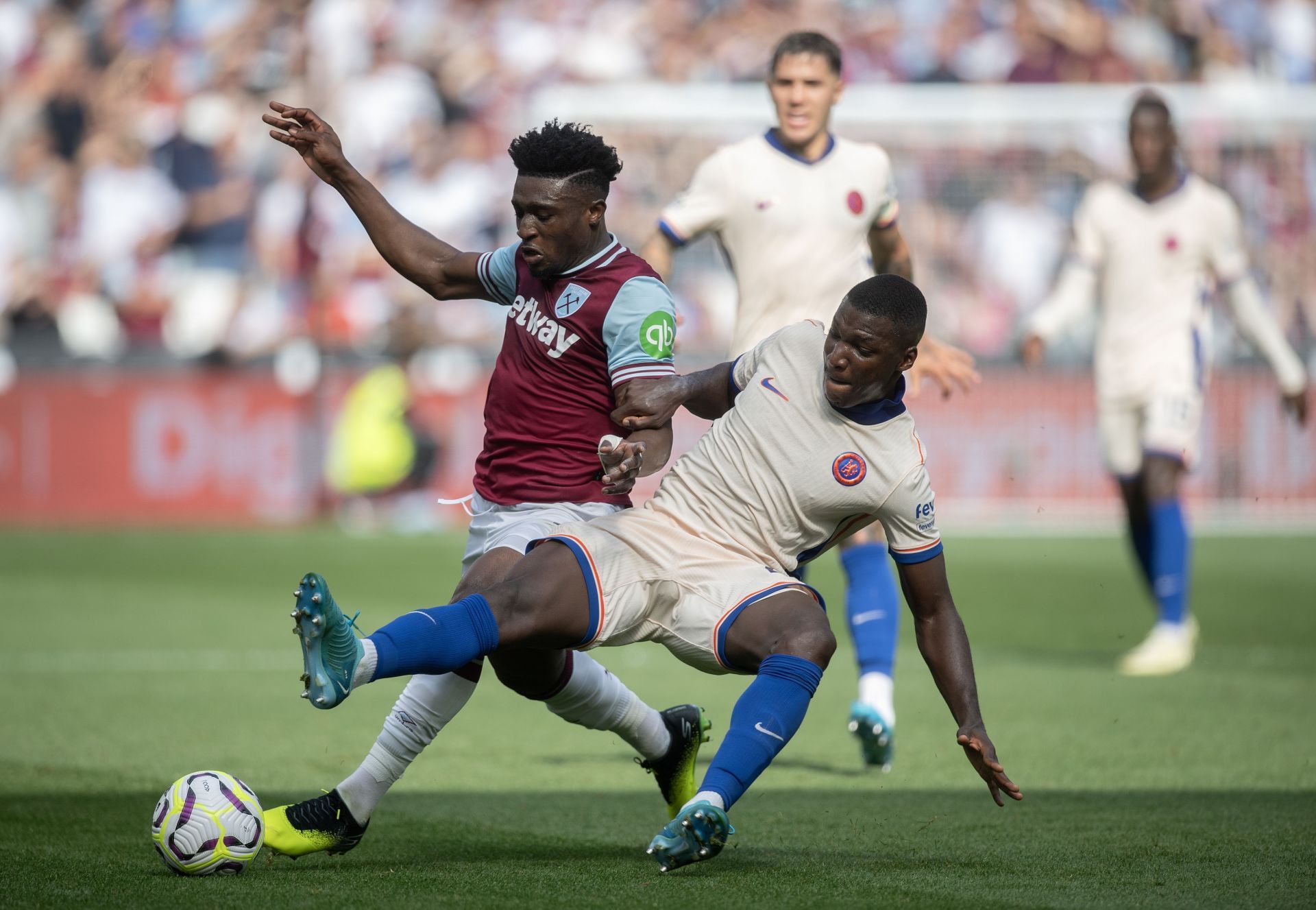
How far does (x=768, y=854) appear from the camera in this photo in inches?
187

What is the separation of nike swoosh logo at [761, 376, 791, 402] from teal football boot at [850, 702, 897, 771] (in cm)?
178

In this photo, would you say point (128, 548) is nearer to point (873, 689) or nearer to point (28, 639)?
point (28, 639)

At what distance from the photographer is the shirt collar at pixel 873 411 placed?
15.4ft

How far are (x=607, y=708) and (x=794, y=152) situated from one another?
2.77 metres

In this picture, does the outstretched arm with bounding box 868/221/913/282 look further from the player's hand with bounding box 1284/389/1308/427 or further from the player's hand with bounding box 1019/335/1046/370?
the player's hand with bounding box 1284/389/1308/427

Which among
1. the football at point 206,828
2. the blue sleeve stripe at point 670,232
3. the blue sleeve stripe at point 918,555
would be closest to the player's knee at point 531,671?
the football at point 206,828

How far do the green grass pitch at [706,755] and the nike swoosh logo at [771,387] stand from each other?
4.22 ft

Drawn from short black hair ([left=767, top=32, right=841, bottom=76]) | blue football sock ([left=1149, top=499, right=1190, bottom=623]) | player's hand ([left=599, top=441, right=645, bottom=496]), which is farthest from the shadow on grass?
blue football sock ([left=1149, top=499, right=1190, bottom=623])

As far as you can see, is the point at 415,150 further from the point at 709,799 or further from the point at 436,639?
the point at 709,799

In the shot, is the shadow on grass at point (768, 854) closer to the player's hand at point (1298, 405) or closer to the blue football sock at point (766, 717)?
the blue football sock at point (766, 717)

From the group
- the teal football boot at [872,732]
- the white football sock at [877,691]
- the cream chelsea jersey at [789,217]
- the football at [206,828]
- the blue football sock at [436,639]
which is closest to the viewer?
the blue football sock at [436,639]

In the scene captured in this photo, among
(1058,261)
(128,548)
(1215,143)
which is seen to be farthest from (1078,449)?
(128,548)

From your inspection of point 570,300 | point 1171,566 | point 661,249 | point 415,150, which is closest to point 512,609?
point 570,300

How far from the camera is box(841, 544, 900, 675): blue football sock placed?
21.4 feet
